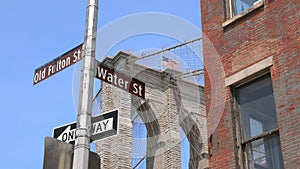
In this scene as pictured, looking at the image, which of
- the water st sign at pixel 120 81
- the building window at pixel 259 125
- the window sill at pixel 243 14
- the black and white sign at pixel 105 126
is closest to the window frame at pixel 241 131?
the building window at pixel 259 125

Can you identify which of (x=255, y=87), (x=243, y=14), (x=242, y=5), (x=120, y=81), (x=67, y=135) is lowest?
(x=67, y=135)

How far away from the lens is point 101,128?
264 inches

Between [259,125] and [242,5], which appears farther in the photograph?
[242,5]

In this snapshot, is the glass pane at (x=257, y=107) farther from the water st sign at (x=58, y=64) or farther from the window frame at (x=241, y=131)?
the water st sign at (x=58, y=64)

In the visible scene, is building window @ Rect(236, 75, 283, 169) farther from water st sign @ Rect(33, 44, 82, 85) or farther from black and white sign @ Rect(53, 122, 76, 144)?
water st sign @ Rect(33, 44, 82, 85)

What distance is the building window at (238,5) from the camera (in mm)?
11600

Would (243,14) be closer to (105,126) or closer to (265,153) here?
(265,153)

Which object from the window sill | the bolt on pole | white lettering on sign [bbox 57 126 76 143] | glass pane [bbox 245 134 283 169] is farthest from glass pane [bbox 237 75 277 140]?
white lettering on sign [bbox 57 126 76 143]

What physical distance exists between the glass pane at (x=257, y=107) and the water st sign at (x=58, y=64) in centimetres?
461

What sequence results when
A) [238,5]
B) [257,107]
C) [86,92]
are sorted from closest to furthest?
[86,92] → [257,107] → [238,5]

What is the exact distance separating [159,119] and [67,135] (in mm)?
19309

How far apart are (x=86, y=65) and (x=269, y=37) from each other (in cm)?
503

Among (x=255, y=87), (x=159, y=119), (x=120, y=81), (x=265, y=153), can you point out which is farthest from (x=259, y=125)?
(x=159, y=119)

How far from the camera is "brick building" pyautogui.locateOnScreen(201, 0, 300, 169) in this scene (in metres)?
9.52
